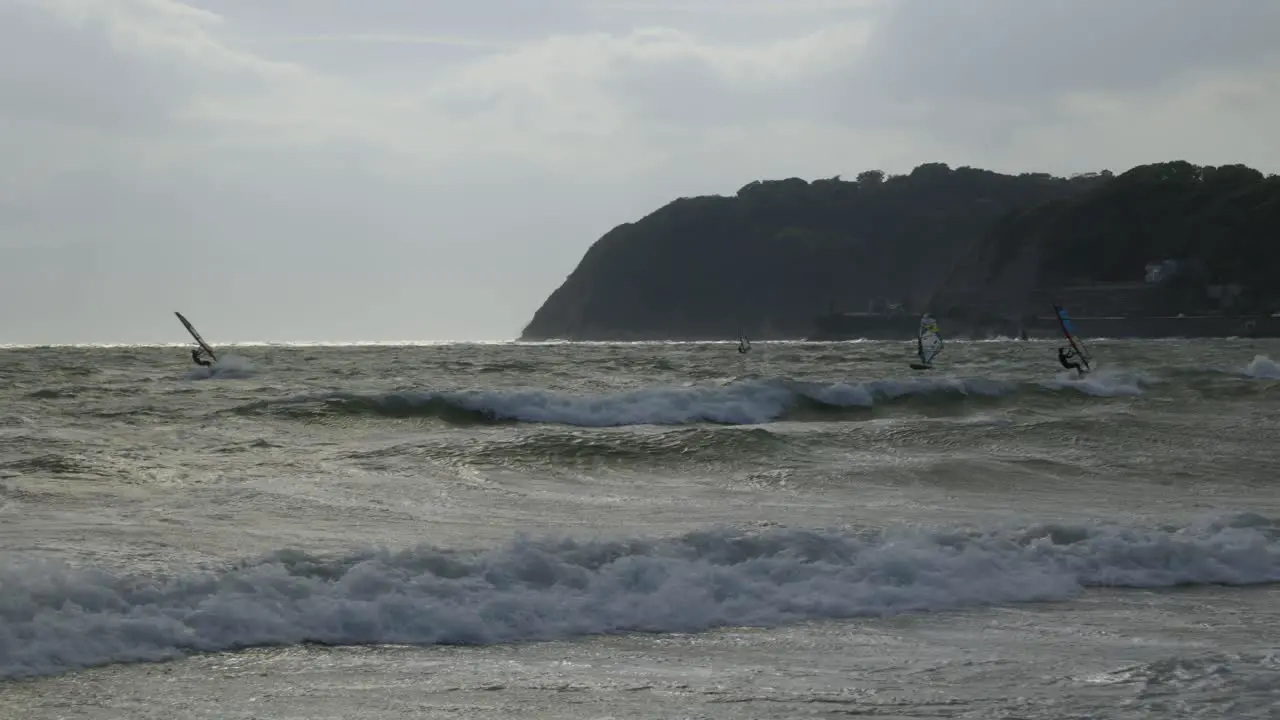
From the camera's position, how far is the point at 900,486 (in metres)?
14.1

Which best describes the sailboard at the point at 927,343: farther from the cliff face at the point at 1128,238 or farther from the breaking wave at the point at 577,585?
the cliff face at the point at 1128,238

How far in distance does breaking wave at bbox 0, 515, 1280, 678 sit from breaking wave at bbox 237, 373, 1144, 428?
12334 mm

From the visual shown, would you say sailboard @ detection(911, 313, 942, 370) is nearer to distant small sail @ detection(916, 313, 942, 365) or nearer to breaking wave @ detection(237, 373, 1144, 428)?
distant small sail @ detection(916, 313, 942, 365)

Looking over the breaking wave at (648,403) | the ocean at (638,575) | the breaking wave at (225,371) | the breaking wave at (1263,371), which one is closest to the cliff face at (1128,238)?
the breaking wave at (1263,371)

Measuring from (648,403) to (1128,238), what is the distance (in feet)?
476

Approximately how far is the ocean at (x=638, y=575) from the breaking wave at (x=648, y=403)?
379cm

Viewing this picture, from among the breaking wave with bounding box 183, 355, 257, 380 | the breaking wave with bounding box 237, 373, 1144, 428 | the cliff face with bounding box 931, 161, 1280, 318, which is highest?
the cliff face with bounding box 931, 161, 1280, 318

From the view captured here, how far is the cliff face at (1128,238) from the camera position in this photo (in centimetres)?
14400

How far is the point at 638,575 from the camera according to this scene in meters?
8.69

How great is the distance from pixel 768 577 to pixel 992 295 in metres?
152

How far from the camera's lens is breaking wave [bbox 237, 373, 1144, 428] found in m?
22.2

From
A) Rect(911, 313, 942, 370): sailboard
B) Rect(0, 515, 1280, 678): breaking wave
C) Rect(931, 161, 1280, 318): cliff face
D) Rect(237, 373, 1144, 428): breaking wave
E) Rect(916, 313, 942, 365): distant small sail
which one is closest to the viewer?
Rect(0, 515, 1280, 678): breaking wave

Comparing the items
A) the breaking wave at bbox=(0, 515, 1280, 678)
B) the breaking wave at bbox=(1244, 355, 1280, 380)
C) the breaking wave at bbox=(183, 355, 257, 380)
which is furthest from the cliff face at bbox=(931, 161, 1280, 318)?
the breaking wave at bbox=(0, 515, 1280, 678)

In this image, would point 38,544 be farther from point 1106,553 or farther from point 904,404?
point 904,404
